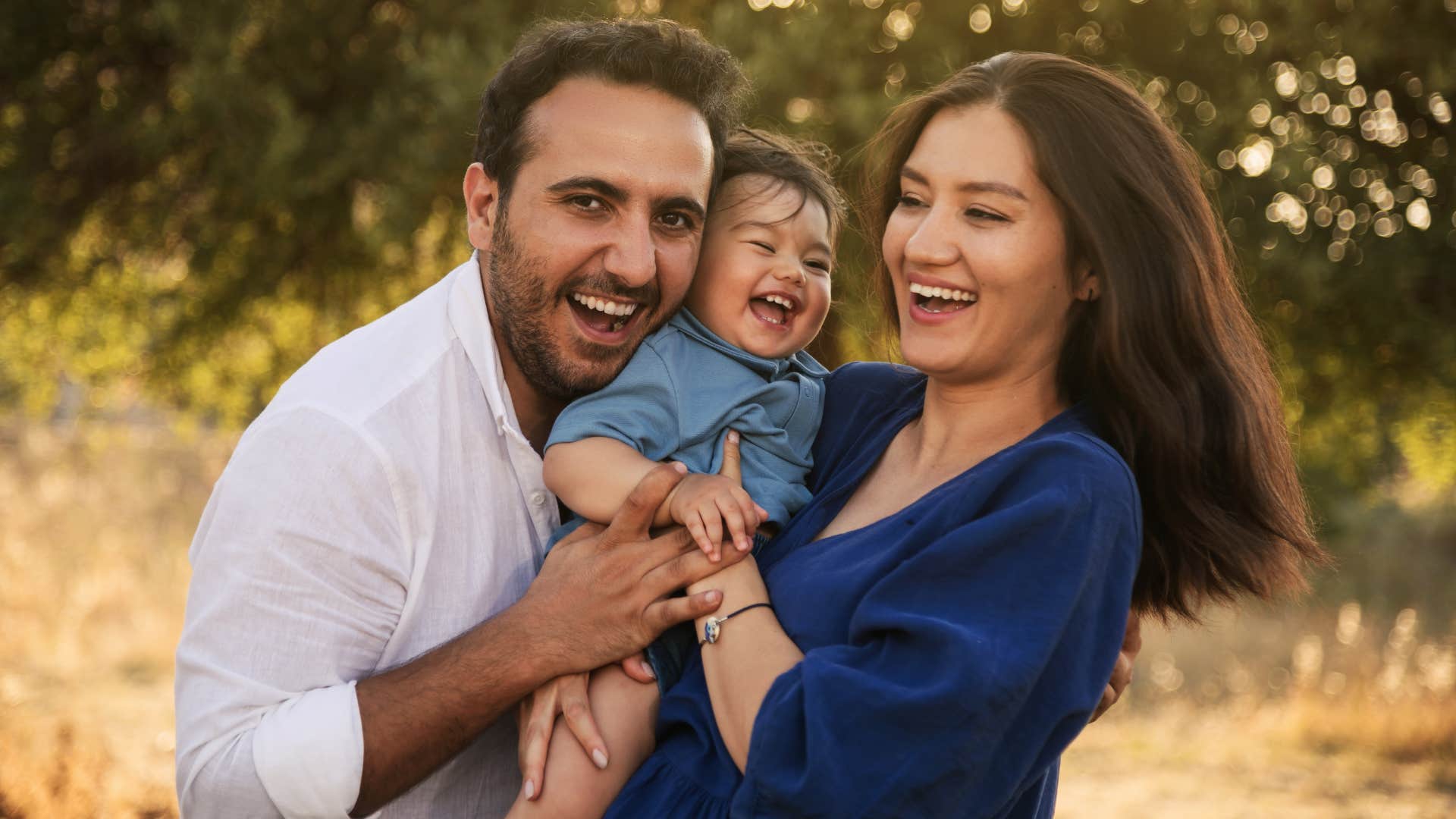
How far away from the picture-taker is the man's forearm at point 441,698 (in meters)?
2.45

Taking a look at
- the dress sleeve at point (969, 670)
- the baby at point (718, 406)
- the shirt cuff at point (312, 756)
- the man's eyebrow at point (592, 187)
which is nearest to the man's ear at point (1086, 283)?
the dress sleeve at point (969, 670)

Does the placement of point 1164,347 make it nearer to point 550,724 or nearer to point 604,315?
point 604,315

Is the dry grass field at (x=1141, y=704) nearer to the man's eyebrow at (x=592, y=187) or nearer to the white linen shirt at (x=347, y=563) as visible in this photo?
the white linen shirt at (x=347, y=563)

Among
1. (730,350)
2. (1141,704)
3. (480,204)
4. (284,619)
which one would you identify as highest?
(480,204)

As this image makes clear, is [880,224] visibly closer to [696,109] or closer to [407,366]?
[696,109]

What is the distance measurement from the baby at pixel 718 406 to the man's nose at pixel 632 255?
14 centimetres

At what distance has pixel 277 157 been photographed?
554cm

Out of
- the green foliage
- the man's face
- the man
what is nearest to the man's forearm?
the man

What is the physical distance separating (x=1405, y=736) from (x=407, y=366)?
7737 millimetres

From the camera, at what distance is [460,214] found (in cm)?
626

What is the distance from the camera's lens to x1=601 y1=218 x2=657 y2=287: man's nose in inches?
111

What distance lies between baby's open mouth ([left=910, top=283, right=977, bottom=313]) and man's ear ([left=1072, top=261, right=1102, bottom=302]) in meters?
0.21

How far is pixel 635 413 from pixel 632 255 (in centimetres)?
40

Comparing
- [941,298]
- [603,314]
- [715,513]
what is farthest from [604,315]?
[941,298]
